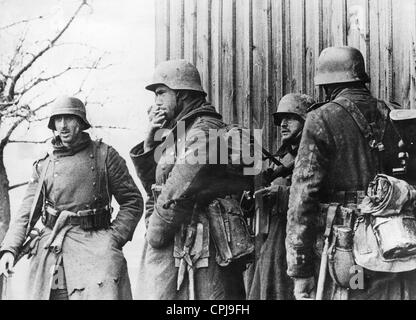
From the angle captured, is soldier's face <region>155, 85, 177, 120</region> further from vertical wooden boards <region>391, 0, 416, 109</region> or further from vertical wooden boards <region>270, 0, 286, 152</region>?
Result: vertical wooden boards <region>391, 0, 416, 109</region>

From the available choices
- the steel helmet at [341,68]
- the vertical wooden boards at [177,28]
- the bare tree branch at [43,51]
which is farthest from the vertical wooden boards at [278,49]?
the bare tree branch at [43,51]

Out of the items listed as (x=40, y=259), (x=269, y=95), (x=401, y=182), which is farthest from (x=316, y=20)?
(x=40, y=259)

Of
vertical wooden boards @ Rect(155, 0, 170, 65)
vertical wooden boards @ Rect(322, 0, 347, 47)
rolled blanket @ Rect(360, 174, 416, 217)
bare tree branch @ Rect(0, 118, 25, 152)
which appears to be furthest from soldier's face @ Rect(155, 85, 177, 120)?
rolled blanket @ Rect(360, 174, 416, 217)

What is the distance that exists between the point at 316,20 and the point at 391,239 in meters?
2.92

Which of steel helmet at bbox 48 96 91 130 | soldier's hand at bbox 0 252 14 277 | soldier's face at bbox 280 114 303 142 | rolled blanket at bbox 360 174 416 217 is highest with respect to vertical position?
steel helmet at bbox 48 96 91 130

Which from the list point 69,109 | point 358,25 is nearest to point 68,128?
point 69,109

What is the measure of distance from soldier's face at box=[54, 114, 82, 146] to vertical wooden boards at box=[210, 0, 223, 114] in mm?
1579

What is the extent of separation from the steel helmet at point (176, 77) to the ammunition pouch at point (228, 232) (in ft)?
3.61

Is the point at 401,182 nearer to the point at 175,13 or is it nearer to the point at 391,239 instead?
the point at 391,239

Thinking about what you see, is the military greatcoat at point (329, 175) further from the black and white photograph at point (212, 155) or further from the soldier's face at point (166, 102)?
the soldier's face at point (166, 102)

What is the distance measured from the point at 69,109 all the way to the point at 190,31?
1708 mm

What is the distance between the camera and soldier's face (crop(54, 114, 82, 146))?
971 centimetres

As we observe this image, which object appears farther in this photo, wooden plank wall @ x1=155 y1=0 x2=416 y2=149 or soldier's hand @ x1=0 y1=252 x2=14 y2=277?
wooden plank wall @ x1=155 y1=0 x2=416 y2=149
